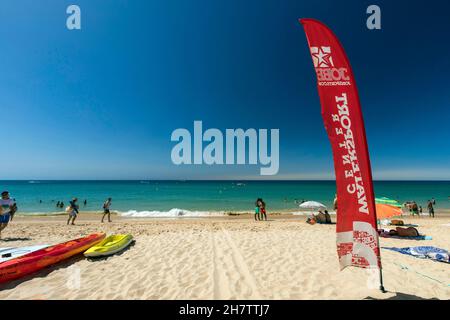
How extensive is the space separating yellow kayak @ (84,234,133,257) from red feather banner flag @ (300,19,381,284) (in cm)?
736

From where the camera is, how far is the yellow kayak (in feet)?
22.7

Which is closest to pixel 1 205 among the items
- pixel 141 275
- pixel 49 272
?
pixel 49 272

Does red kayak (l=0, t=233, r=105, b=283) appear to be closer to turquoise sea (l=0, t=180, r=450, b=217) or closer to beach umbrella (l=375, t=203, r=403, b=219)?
beach umbrella (l=375, t=203, r=403, b=219)

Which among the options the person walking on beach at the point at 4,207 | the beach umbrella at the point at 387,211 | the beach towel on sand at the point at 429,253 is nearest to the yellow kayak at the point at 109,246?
→ the person walking on beach at the point at 4,207

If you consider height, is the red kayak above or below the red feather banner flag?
below

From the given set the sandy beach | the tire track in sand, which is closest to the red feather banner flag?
the sandy beach

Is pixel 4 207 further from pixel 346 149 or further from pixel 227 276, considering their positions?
pixel 346 149

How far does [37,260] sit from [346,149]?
8.87 meters

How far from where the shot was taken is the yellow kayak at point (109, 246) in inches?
272

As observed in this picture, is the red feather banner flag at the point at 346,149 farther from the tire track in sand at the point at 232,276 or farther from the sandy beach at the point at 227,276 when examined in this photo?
the tire track in sand at the point at 232,276

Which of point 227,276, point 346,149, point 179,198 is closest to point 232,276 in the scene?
point 227,276

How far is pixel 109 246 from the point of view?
7.34 m

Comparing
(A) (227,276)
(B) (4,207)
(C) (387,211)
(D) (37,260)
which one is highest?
(B) (4,207)

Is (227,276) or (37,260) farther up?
(37,260)
